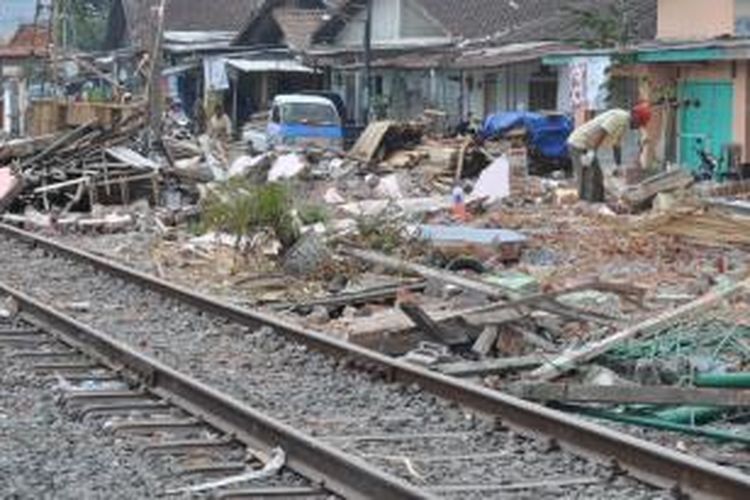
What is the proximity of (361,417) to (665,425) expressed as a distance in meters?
1.83

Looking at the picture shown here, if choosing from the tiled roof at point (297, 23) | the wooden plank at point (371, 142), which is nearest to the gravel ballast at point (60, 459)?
the wooden plank at point (371, 142)

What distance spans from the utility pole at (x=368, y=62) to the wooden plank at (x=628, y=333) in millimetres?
31832

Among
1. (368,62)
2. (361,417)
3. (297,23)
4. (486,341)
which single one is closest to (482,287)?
(486,341)

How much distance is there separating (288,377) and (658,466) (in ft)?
13.3

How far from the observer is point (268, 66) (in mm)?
51938

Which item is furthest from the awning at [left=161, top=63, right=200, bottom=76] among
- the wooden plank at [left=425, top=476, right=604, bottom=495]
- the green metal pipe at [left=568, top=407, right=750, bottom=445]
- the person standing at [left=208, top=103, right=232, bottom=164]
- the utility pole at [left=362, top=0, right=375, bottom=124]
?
the wooden plank at [left=425, top=476, right=604, bottom=495]

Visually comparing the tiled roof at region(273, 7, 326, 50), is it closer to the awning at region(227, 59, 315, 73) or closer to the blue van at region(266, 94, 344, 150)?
the awning at region(227, 59, 315, 73)

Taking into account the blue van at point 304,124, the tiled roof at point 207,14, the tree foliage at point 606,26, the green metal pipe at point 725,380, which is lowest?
the green metal pipe at point 725,380

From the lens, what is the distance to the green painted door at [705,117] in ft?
104

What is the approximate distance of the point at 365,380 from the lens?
424 inches

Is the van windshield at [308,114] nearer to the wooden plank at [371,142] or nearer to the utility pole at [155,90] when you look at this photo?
the wooden plank at [371,142]

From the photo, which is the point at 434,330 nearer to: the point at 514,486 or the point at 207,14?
the point at 514,486

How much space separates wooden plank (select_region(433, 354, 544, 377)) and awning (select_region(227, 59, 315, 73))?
40.7m

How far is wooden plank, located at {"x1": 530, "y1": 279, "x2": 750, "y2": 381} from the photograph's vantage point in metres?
10.6
